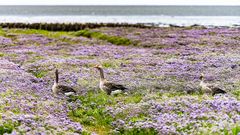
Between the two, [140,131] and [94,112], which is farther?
[94,112]

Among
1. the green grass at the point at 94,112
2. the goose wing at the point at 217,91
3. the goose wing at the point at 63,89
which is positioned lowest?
the green grass at the point at 94,112

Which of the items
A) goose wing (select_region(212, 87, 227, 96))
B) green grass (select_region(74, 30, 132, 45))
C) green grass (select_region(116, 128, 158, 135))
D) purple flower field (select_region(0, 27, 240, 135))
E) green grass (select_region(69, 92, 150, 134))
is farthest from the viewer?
green grass (select_region(74, 30, 132, 45))

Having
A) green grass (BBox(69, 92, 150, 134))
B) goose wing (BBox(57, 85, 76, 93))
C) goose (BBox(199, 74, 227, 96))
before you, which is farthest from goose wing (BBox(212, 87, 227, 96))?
goose wing (BBox(57, 85, 76, 93))

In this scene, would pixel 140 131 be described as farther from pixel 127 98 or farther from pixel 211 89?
pixel 211 89

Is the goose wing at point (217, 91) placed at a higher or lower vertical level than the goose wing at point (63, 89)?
higher

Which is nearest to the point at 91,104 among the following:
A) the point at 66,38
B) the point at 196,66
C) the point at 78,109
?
the point at 78,109

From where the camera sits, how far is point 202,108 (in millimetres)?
14422

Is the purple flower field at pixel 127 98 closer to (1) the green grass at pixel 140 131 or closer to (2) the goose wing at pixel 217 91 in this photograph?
(1) the green grass at pixel 140 131

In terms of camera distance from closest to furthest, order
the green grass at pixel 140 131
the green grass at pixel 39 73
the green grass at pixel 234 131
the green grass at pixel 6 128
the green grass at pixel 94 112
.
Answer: the green grass at pixel 234 131 < the green grass at pixel 6 128 < the green grass at pixel 140 131 < the green grass at pixel 94 112 < the green grass at pixel 39 73

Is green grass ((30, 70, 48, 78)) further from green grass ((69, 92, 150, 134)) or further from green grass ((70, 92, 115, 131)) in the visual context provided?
green grass ((70, 92, 115, 131))

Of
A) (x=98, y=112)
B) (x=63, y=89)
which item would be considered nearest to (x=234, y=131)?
(x=98, y=112)

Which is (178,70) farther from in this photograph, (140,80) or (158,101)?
(158,101)

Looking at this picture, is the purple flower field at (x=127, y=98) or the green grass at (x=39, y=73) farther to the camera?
the green grass at (x=39, y=73)

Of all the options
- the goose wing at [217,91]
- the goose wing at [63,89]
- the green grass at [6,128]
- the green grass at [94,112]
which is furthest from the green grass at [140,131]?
the goose wing at [217,91]
